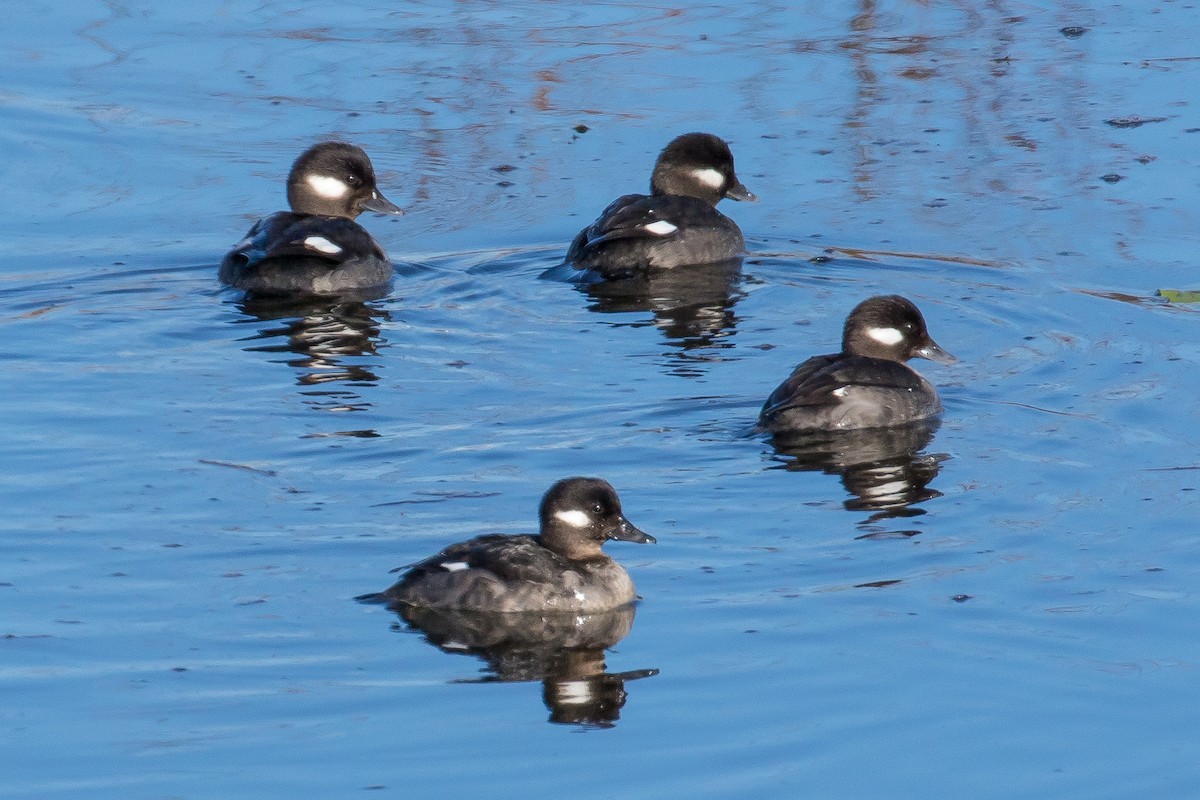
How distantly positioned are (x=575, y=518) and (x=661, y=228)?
17.5 ft

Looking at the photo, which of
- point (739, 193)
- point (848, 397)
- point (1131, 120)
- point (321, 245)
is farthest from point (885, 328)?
point (1131, 120)

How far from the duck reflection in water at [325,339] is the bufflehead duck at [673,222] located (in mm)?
1512

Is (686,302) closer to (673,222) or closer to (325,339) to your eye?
(673,222)

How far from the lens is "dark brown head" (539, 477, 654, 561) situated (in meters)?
7.70

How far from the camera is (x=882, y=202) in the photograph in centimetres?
1345

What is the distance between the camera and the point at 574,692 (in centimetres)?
681

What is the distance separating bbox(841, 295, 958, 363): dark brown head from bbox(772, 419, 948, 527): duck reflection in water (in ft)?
1.90

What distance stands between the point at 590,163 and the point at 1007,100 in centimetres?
340

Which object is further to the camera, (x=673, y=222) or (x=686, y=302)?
(x=673, y=222)

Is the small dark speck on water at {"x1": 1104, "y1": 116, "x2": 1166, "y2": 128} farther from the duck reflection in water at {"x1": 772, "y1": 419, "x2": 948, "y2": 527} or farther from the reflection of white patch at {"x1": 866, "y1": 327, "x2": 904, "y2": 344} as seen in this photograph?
the duck reflection in water at {"x1": 772, "y1": 419, "x2": 948, "y2": 527}

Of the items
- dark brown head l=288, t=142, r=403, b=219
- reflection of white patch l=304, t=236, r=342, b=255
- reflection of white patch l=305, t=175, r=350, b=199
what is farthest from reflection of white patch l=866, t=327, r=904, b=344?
reflection of white patch l=305, t=175, r=350, b=199

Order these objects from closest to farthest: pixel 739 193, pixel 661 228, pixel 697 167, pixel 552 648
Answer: pixel 552 648 → pixel 661 228 → pixel 697 167 → pixel 739 193

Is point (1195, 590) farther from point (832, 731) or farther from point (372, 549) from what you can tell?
point (372, 549)

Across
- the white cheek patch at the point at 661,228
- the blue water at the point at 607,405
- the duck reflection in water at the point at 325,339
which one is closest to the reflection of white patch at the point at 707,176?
the blue water at the point at 607,405
